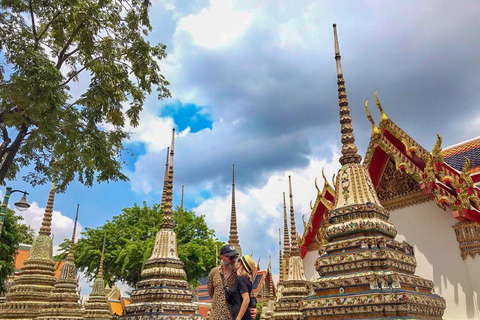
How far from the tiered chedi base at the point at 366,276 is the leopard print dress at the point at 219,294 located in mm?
2019

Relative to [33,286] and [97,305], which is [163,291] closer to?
[33,286]

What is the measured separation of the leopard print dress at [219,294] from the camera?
4074 mm

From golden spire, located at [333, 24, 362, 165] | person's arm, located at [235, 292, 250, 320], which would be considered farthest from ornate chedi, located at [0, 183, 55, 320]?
golden spire, located at [333, 24, 362, 165]

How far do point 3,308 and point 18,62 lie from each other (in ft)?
31.5

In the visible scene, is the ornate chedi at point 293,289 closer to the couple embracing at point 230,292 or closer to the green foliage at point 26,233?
the couple embracing at point 230,292

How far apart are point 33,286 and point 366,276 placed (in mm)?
11500

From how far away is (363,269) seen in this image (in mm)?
5484

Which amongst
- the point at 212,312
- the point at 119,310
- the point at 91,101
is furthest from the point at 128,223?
the point at 212,312

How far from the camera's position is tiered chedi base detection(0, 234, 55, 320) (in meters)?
11.9

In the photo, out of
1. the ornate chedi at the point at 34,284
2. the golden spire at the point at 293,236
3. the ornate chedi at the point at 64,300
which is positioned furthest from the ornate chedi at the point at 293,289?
the ornate chedi at the point at 34,284

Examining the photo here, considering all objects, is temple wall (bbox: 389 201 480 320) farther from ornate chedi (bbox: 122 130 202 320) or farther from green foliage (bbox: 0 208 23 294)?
green foliage (bbox: 0 208 23 294)

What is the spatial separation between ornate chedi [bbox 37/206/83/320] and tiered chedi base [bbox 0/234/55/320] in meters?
0.28

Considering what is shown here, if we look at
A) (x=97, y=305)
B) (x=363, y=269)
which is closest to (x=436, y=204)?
(x=363, y=269)

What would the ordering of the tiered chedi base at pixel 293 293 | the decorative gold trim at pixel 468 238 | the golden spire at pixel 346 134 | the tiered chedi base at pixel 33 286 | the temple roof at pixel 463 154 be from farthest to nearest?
the tiered chedi base at pixel 33 286, the tiered chedi base at pixel 293 293, the temple roof at pixel 463 154, the decorative gold trim at pixel 468 238, the golden spire at pixel 346 134
